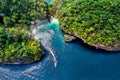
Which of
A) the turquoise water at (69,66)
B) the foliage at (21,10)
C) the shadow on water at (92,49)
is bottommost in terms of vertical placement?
the turquoise water at (69,66)

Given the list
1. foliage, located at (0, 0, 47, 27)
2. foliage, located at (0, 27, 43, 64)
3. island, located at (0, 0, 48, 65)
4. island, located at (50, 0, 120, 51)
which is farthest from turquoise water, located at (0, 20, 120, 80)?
foliage, located at (0, 0, 47, 27)

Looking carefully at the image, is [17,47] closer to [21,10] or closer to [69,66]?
[69,66]

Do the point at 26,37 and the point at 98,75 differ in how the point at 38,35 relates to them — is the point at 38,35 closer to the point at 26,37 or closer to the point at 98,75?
the point at 26,37

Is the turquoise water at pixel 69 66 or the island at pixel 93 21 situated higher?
the island at pixel 93 21

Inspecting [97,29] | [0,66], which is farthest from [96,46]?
[0,66]

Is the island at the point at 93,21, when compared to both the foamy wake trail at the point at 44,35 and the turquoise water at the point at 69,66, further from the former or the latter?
the foamy wake trail at the point at 44,35

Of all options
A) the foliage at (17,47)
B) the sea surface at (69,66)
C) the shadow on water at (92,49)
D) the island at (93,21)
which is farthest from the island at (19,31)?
the shadow on water at (92,49)
